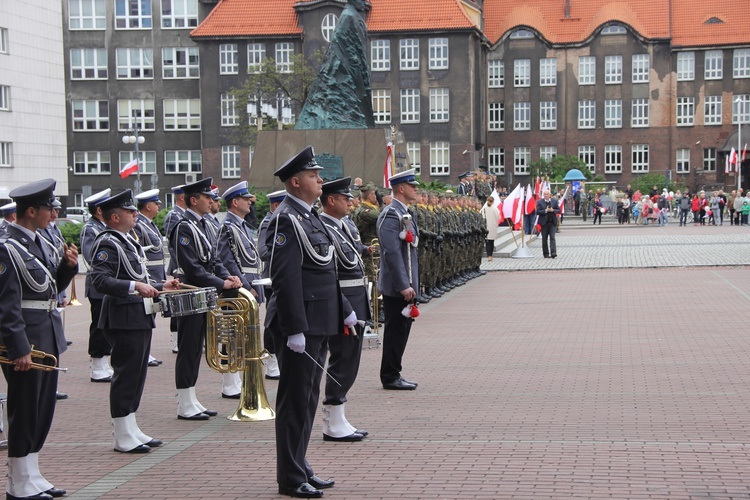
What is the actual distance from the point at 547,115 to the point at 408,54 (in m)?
14.4

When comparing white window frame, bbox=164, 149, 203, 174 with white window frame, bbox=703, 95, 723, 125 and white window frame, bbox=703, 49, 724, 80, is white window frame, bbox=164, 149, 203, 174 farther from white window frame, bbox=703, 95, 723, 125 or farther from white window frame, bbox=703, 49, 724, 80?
white window frame, bbox=703, 49, 724, 80

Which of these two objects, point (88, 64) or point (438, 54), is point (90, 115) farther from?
point (438, 54)

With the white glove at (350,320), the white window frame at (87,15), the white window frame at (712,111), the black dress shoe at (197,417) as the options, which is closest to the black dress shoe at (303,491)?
the white glove at (350,320)

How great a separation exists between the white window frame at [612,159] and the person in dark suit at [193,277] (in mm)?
73260

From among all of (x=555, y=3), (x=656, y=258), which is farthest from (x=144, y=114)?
(x=656, y=258)

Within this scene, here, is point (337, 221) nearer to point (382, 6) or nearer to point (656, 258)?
point (656, 258)

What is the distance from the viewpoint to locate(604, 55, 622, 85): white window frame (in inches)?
3130

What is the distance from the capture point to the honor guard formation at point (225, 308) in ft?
22.8

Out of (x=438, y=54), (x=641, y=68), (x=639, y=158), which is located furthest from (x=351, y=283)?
(x=639, y=158)

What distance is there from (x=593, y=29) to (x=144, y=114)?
32.2 m

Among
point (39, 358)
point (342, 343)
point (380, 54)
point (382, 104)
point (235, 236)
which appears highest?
point (380, 54)

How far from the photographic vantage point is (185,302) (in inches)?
320

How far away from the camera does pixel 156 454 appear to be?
8.29 meters

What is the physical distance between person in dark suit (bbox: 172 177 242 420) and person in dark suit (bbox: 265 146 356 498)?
8.45 ft
